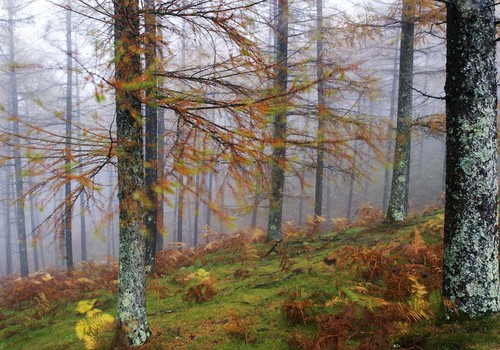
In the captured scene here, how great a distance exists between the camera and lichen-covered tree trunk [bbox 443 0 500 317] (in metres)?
3.45

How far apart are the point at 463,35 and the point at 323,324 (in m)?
3.85

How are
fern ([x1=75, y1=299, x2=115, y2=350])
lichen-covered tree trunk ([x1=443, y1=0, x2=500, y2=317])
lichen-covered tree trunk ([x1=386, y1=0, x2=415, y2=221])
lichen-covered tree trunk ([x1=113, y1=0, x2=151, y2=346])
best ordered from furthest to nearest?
1. lichen-covered tree trunk ([x1=386, y1=0, x2=415, y2=221])
2. fern ([x1=75, y1=299, x2=115, y2=350])
3. lichen-covered tree trunk ([x1=113, y1=0, x2=151, y2=346])
4. lichen-covered tree trunk ([x1=443, y1=0, x2=500, y2=317])

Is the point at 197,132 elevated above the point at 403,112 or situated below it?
below

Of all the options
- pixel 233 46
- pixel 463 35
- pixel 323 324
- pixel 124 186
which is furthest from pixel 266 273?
pixel 463 35

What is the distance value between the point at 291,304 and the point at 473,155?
3126 mm

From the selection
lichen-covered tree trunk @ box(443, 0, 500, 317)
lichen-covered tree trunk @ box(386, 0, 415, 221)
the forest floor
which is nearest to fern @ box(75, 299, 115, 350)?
the forest floor

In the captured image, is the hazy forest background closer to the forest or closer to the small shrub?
the forest

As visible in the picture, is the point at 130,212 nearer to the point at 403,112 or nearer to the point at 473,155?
the point at 473,155

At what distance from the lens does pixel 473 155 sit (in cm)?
347

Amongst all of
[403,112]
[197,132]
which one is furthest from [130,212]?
[403,112]

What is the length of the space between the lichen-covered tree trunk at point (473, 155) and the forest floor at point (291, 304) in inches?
14.2

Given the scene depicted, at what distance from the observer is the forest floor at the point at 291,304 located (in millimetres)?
3768

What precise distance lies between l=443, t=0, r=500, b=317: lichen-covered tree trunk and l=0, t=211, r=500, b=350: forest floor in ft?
1.18

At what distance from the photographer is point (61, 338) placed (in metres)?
6.23
